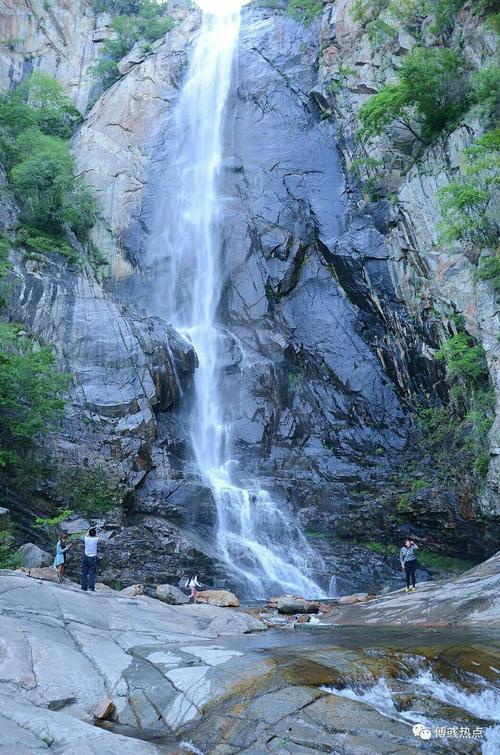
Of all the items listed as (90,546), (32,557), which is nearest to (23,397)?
(32,557)

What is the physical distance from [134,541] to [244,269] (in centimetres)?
1592

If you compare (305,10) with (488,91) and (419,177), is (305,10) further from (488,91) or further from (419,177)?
(488,91)

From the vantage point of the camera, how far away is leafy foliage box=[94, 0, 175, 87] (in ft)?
137

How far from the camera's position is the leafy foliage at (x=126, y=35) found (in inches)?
1646

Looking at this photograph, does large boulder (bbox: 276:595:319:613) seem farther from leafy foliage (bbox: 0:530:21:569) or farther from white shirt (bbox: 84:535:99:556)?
leafy foliage (bbox: 0:530:21:569)

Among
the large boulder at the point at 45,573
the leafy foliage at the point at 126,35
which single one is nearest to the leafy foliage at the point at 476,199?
the large boulder at the point at 45,573

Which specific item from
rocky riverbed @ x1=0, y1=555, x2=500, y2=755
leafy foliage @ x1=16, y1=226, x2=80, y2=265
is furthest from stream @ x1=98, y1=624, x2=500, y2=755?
leafy foliage @ x1=16, y1=226, x2=80, y2=265

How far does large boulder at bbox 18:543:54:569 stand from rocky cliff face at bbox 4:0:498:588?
2.80 m

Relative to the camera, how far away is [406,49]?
26594 millimetres

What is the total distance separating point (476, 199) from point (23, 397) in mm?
15458

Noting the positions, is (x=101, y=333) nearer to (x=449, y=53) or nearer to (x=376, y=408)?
(x=376, y=408)

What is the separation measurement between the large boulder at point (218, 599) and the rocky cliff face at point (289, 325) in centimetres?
275

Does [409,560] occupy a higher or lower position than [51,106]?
lower

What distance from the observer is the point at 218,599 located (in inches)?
616
